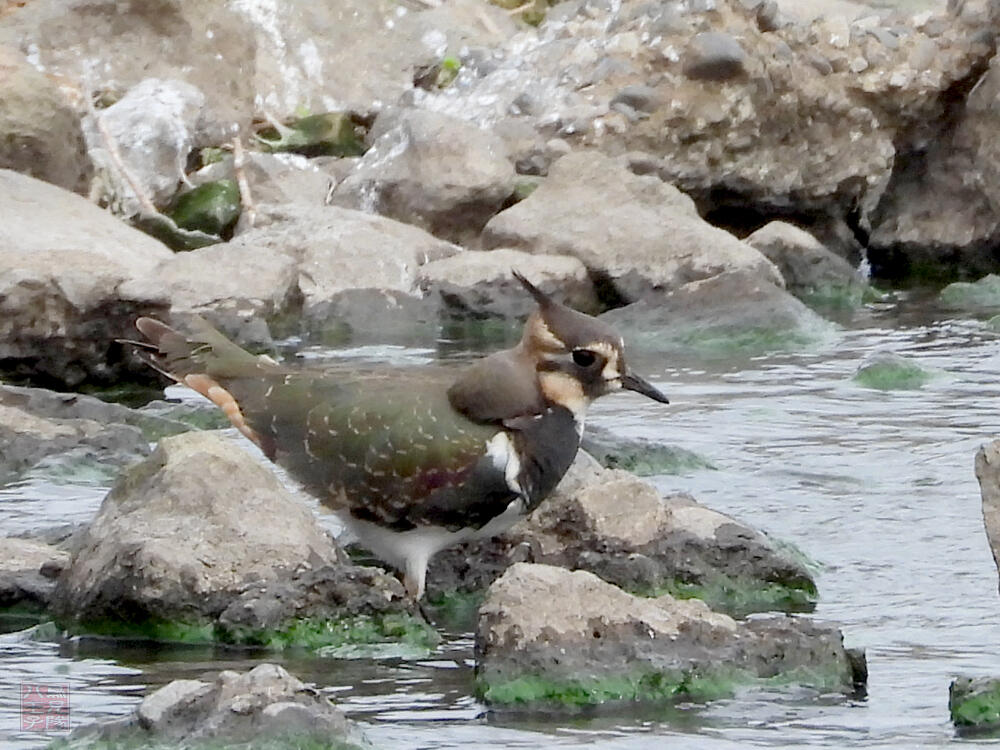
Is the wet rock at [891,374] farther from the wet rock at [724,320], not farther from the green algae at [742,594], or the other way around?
the green algae at [742,594]

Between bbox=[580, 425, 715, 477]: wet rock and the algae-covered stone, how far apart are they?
4.84m

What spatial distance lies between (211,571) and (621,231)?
20.5 feet

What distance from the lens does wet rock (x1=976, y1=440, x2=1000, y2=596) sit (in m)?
4.65

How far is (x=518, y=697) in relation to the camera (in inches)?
194

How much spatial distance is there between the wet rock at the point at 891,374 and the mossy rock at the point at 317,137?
5326mm

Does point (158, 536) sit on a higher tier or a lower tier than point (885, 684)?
higher

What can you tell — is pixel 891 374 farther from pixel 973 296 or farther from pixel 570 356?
pixel 570 356

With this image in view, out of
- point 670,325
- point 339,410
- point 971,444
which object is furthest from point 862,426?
point 339,410

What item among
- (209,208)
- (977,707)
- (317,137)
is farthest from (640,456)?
(317,137)

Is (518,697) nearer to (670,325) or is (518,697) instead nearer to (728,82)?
(670,325)

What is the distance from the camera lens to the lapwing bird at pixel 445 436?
589 cm

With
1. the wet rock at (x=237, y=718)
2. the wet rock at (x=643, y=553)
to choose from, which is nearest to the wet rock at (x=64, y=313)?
the wet rock at (x=643, y=553)

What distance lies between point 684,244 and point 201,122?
332cm

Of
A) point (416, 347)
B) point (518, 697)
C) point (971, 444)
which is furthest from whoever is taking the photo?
point (416, 347)
